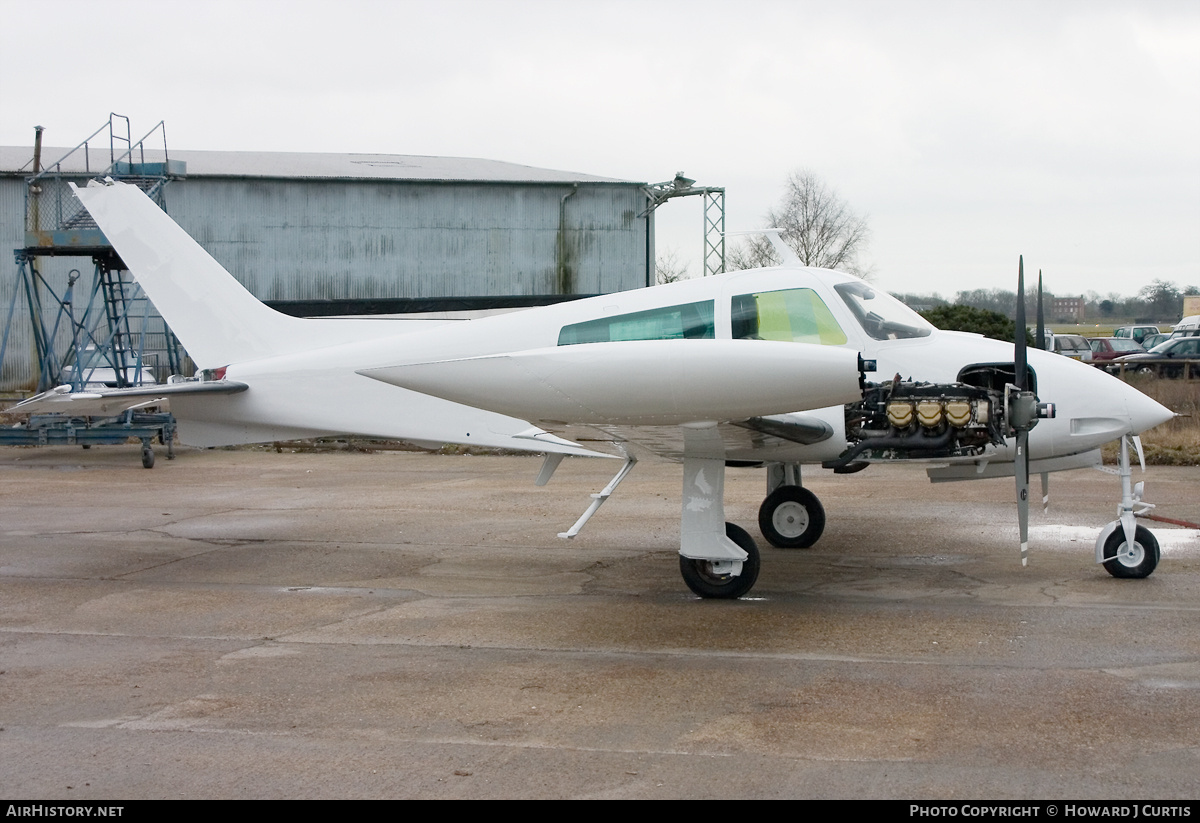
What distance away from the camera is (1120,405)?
859 cm

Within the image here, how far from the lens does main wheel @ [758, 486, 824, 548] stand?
10.7 meters

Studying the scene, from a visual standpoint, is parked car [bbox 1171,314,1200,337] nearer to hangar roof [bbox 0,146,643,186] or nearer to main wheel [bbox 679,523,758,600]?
hangar roof [bbox 0,146,643,186]

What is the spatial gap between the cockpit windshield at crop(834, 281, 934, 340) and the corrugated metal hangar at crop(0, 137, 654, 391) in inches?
982

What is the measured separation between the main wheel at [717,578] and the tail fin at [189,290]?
4412mm

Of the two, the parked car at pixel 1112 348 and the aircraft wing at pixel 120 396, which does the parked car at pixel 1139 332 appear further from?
the aircraft wing at pixel 120 396

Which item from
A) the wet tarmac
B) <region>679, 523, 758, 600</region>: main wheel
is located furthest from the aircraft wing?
<region>679, 523, 758, 600</region>: main wheel

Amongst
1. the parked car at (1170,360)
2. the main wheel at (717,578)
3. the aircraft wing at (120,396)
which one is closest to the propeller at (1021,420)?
the main wheel at (717,578)

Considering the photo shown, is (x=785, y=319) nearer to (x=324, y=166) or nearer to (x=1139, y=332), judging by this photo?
(x=324, y=166)

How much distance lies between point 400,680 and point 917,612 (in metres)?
3.72

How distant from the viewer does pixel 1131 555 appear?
878 cm

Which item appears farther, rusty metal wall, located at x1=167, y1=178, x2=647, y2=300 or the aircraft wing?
rusty metal wall, located at x1=167, y1=178, x2=647, y2=300

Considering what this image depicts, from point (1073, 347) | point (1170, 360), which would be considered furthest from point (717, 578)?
point (1073, 347)

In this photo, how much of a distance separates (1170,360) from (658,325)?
88.2 ft

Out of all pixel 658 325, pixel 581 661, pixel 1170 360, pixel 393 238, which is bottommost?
pixel 581 661
